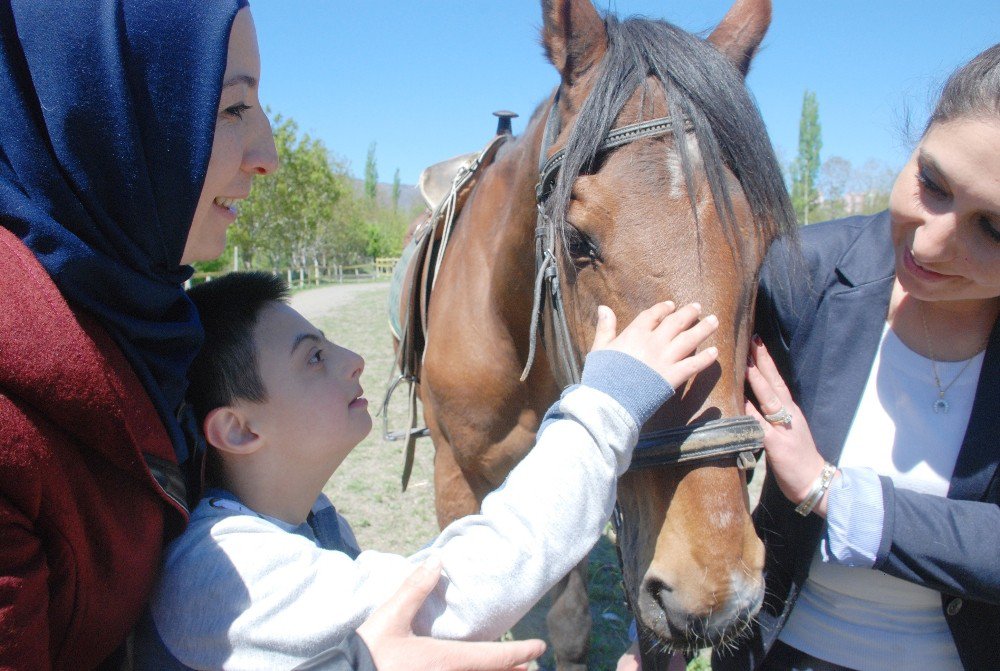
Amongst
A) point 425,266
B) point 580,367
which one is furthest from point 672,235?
point 425,266

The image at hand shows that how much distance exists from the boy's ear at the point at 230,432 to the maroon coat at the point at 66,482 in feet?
1.16

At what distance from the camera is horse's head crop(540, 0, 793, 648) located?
1.22m

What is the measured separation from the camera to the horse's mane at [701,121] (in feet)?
4.80

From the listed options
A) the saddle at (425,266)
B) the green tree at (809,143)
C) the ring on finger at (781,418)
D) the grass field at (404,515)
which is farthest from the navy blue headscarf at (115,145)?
the green tree at (809,143)

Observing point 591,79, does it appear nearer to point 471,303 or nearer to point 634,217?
point 634,217

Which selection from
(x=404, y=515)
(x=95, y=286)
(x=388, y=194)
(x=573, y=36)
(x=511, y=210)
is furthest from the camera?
(x=388, y=194)

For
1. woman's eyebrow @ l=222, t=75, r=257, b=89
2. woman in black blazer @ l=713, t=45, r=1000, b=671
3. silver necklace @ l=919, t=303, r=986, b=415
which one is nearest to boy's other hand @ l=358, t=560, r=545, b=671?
woman in black blazer @ l=713, t=45, r=1000, b=671

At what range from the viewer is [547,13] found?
176 cm

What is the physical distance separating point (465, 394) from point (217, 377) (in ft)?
4.63

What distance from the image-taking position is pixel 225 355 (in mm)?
1309

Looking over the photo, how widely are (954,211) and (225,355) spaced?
63.5 inches

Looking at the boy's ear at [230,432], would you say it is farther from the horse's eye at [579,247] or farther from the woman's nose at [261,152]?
the horse's eye at [579,247]

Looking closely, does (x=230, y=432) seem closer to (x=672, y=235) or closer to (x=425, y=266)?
(x=672, y=235)

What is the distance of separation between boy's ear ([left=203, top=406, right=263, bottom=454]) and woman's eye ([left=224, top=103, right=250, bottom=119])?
0.60 m
